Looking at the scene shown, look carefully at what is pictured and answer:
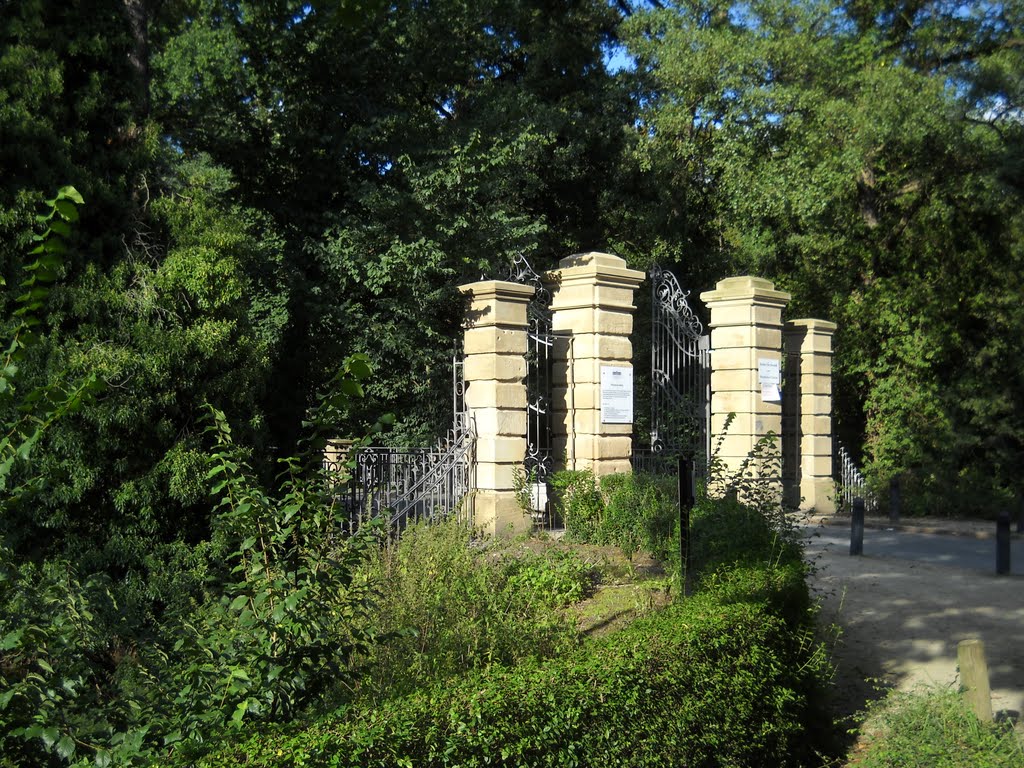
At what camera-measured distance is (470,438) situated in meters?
11.2

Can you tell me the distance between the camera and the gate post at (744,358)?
47.8 ft

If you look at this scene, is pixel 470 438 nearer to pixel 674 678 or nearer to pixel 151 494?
pixel 151 494

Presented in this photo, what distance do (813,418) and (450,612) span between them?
1248 cm

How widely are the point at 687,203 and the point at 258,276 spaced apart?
→ 10.8 m

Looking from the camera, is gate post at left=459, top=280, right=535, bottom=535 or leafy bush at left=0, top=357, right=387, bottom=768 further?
gate post at left=459, top=280, right=535, bottom=535

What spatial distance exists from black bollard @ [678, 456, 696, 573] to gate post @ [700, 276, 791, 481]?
8.14 meters

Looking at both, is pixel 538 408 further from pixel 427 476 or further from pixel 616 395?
pixel 427 476

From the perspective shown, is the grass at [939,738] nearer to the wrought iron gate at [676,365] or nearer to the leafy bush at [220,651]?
the leafy bush at [220,651]

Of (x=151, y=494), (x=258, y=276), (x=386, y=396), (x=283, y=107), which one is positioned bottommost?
(x=151, y=494)

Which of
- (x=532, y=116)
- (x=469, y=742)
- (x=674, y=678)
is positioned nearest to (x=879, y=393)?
(x=532, y=116)

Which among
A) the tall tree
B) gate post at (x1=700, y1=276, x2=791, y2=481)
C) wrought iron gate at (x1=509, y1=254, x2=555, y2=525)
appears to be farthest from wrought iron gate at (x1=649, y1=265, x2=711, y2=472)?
the tall tree

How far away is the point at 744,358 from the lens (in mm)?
14625

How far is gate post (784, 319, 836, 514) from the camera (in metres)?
16.8

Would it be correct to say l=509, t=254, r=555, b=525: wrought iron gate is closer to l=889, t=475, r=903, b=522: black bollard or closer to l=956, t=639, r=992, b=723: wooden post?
l=956, t=639, r=992, b=723: wooden post
